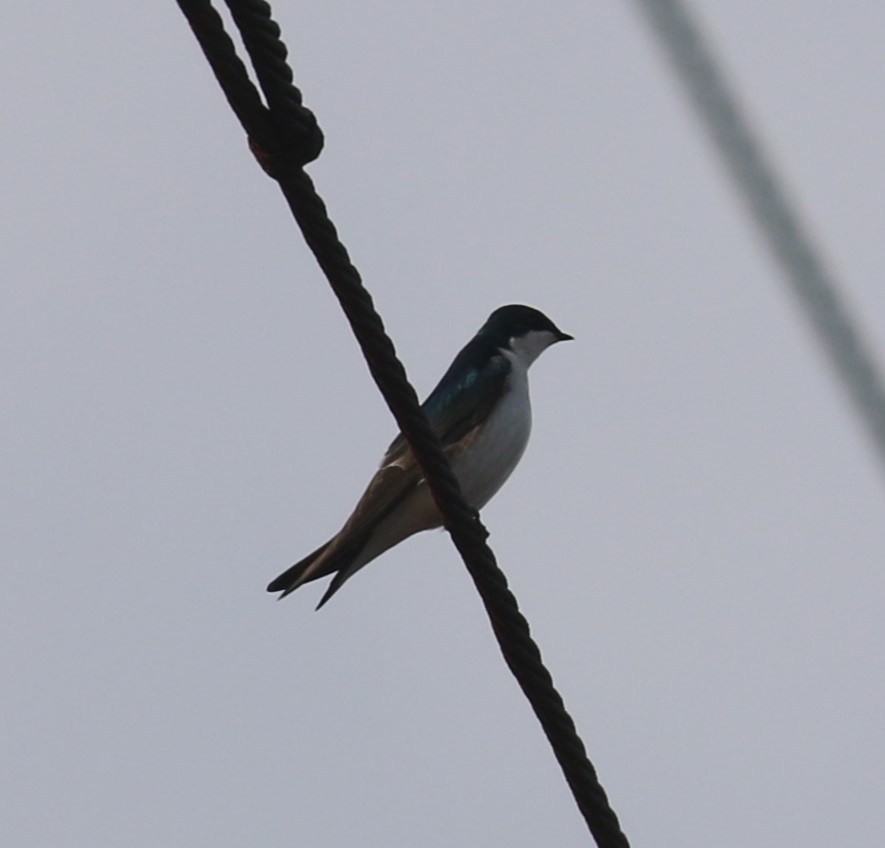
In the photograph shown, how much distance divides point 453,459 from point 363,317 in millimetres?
2941

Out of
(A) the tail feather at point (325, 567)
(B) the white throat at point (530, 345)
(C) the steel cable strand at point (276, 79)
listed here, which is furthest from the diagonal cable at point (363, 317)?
(B) the white throat at point (530, 345)

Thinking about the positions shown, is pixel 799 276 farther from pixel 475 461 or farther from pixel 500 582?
pixel 475 461

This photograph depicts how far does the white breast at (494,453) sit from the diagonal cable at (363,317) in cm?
245

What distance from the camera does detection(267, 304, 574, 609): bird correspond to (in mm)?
4684

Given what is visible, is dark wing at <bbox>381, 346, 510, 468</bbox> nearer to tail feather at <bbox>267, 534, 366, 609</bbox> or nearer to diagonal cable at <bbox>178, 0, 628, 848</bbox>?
tail feather at <bbox>267, 534, 366, 609</bbox>

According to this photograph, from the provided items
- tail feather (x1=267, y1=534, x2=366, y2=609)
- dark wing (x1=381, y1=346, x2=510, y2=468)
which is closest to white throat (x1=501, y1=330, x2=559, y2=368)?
dark wing (x1=381, y1=346, x2=510, y2=468)

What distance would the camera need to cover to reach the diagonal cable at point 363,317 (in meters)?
1.80

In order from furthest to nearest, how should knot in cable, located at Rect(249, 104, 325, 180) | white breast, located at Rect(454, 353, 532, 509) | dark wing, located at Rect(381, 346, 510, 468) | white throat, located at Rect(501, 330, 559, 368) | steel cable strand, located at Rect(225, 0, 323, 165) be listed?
white throat, located at Rect(501, 330, 559, 368) → dark wing, located at Rect(381, 346, 510, 468) → white breast, located at Rect(454, 353, 532, 509) → knot in cable, located at Rect(249, 104, 325, 180) → steel cable strand, located at Rect(225, 0, 323, 165)

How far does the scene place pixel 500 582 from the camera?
248cm

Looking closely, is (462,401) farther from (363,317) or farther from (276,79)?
(276,79)

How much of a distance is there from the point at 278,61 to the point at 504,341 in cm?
413

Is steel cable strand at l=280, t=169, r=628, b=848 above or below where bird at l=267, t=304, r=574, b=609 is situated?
below

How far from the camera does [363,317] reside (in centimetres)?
214

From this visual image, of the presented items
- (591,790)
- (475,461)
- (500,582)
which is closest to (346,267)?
(500,582)
